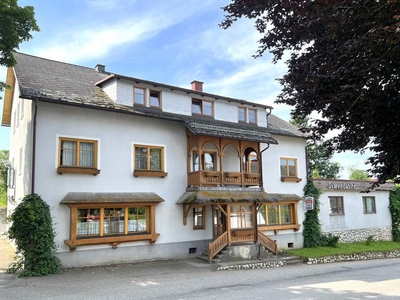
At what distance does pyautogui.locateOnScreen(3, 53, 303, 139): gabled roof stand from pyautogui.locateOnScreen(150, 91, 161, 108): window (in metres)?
0.41

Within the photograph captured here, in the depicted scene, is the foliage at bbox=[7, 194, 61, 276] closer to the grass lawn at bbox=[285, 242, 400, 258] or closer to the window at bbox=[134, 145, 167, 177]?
the window at bbox=[134, 145, 167, 177]

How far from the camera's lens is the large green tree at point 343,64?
5500 millimetres

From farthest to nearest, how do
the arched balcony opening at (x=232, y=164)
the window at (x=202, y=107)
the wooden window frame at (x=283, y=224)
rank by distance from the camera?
the wooden window frame at (x=283, y=224) < the window at (x=202, y=107) < the arched balcony opening at (x=232, y=164)

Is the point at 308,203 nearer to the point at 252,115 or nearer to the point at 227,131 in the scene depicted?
the point at 252,115

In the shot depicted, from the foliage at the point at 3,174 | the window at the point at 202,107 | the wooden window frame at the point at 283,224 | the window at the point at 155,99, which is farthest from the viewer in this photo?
the foliage at the point at 3,174

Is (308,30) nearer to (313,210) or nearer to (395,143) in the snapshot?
(395,143)

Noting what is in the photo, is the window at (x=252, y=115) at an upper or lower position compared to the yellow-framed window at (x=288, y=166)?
upper

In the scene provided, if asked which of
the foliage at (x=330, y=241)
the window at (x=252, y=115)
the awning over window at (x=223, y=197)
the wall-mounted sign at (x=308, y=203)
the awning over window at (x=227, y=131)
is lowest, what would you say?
the foliage at (x=330, y=241)

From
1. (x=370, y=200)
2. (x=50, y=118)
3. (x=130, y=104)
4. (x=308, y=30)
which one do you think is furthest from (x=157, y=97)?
(x=370, y=200)

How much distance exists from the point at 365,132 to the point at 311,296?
19.1 ft

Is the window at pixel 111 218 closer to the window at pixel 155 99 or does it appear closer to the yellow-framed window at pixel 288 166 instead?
the window at pixel 155 99

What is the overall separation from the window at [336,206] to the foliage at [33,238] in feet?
57.9

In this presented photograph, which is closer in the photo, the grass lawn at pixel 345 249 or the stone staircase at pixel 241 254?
the stone staircase at pixel 241 254

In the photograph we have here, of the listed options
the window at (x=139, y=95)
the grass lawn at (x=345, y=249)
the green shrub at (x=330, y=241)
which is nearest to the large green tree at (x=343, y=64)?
the window at (x=139, y=95)
